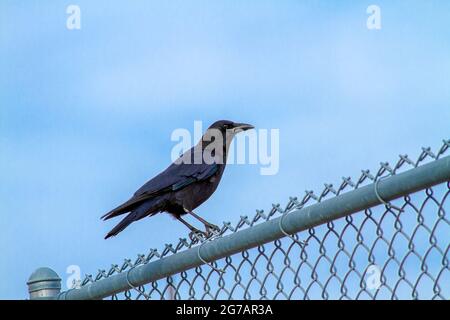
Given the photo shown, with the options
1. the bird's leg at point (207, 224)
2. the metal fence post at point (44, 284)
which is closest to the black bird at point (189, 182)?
the bird's leg at point (207, 224)

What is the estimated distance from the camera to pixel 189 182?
7371mm

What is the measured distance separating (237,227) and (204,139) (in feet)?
14.3

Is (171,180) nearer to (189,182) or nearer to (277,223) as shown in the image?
(189,182)

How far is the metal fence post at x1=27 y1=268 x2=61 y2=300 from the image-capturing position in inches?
194

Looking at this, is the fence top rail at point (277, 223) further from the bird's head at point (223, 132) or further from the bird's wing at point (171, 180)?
the bird's head at point (223, 132)

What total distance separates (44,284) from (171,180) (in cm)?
229

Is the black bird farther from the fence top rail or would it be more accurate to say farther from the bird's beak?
the fence top rail

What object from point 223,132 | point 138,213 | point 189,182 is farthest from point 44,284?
point 223,132

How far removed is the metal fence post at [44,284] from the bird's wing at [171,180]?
1.06 m

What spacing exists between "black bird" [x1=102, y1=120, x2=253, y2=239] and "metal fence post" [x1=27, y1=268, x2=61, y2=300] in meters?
1.16

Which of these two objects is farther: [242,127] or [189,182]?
[242,127]

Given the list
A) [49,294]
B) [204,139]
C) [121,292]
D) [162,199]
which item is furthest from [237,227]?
[204,139]
